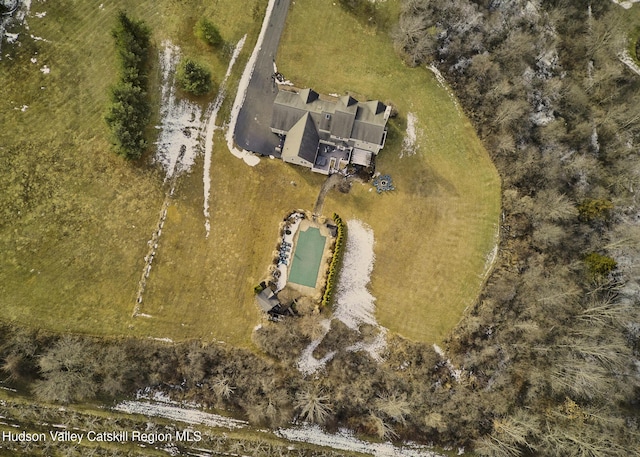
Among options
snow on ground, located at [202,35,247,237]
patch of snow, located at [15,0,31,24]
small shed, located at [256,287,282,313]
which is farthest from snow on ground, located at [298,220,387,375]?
patch of snow, located at [15,0,31,24]

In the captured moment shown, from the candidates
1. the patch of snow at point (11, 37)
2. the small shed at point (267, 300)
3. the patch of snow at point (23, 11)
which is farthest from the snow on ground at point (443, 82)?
the patch of snow at point (11, 37)

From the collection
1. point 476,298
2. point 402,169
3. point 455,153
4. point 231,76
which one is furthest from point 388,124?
point 476,298

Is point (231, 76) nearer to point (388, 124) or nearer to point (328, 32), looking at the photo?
point (328, 32)

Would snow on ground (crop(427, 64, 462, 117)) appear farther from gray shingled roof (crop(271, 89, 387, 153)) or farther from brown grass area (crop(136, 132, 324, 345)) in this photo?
brown grass area (crop(136, 132, 324, 345))

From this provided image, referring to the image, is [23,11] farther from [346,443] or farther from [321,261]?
[346,443]

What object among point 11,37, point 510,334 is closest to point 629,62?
point 510,334

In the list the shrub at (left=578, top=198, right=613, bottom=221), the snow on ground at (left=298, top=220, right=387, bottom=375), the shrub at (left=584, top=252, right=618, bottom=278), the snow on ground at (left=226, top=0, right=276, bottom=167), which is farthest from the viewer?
the shrub at (left=578, top=198, right=613, bottom=221)

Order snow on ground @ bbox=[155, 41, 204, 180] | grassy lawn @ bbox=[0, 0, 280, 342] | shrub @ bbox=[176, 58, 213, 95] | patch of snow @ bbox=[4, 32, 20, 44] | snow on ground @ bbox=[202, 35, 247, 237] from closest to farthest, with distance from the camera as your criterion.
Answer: grassy lawn @ bbox=[0, 0, 280, 342], shrub @ bbox=[176, 58, 213, 95], patch of snow @ bbox=[4, 32, 20, 44], snow on ground @ bbox=[202, 35, 247, 237], snow on ground @ bbox=[155, 41, 204, 180]
